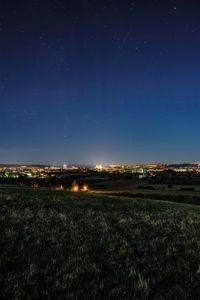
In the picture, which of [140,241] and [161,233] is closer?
[140,241]

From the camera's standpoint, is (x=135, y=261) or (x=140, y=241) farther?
(x=140, y=241)

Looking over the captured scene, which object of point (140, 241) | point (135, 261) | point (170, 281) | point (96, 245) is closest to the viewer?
point (170, 281)

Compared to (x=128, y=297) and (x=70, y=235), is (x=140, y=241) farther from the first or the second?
(x=128, y=297)

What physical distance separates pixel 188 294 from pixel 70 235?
5.46 meters

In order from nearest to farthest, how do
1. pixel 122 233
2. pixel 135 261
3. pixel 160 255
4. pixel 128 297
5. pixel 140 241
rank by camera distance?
pixel 128 297 < pixel 135 261 < pixel 160 255 < pixel 140 241 < pixel 122 233

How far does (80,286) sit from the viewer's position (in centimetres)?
547

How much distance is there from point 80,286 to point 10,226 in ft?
20.8

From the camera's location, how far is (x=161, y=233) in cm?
1089

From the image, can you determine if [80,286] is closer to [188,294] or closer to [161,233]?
[188,294]

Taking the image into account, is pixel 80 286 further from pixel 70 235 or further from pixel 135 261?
pixel 70 235

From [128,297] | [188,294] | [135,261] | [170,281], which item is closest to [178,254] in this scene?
[135,261]

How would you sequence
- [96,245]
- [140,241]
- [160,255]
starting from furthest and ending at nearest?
[140,241], [96,245], [160,255]

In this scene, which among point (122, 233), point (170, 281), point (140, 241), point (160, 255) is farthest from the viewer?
point (122, 233)

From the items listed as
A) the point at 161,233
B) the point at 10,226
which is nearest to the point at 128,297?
the point at 161,233
